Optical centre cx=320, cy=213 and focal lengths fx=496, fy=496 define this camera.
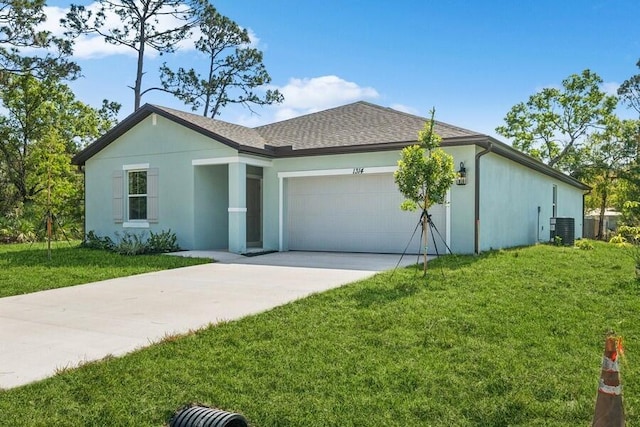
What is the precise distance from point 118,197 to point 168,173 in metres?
2.12

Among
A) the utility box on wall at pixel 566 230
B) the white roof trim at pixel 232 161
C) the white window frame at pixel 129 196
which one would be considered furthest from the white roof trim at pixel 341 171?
the utility box on wall at pixel 566 230

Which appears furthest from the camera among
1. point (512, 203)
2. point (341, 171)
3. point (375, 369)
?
point (512, 203)

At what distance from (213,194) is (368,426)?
12003mm

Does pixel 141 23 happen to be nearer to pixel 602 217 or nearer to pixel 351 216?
pixel 351 216

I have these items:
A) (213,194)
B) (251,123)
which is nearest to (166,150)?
(213,194)

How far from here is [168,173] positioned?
1434 cm

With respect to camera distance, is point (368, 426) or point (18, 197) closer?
point (368, 426)

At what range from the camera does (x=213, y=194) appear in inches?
571

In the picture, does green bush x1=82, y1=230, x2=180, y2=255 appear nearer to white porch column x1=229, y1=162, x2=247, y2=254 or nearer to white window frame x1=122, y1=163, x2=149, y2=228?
white window frame x1=122, y1=163, x2=149, y2=228

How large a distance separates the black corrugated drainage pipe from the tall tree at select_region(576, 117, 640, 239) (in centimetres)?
3109

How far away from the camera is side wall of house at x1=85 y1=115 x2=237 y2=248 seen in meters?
13.9

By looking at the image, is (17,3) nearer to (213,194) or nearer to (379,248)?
(213,194)

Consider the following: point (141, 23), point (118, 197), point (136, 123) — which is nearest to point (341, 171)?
point (136, 123)

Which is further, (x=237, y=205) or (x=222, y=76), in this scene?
(x=222, y=76)
